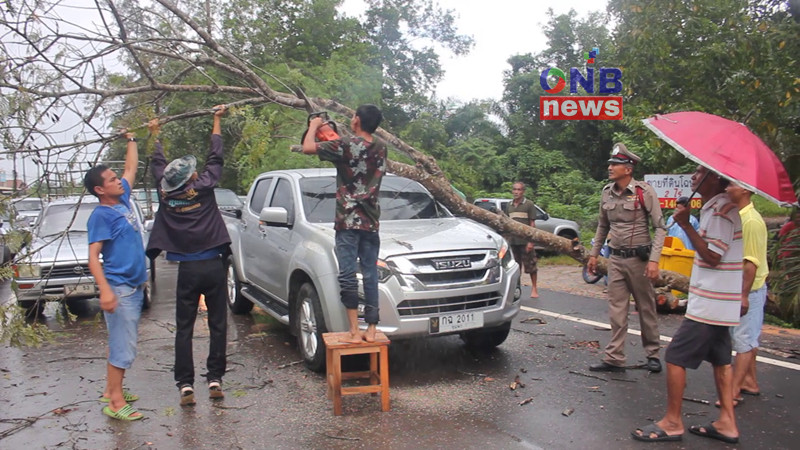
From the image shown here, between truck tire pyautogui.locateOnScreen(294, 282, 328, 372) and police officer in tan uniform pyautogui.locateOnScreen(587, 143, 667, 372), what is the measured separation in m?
2.53

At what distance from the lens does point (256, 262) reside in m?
7.48

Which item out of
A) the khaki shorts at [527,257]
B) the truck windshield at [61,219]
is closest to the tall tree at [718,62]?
the khaki shorts at [527,257]

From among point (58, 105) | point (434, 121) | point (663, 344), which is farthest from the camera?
point (434, 121)

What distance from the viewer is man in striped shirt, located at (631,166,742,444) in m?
4.17

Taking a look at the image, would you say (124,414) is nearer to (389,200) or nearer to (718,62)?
(389,200)

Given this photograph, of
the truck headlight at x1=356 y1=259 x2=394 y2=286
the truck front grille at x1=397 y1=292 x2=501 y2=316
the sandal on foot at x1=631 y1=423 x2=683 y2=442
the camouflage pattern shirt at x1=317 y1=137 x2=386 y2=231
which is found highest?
the camouflage pattern shirt at x1=317 y1=137 x2=386 y2=231

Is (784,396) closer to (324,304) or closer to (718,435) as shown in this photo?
(718,435)

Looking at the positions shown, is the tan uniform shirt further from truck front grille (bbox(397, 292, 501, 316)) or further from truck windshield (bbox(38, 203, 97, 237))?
truck windshield (bbox(38, 203, 97, 237))

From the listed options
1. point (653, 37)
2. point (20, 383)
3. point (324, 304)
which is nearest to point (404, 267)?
point (324, 304)

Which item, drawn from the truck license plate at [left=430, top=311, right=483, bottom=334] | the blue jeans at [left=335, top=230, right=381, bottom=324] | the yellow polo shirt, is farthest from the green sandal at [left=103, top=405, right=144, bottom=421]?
the yellow polo shirt

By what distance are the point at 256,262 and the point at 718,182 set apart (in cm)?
506

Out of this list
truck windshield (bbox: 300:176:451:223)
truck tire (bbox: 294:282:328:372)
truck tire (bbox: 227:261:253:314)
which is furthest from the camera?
truck tire (bbox: 227:261:253:314)

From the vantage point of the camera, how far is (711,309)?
4176mm

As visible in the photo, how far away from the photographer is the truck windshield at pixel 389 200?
21.5 ft
